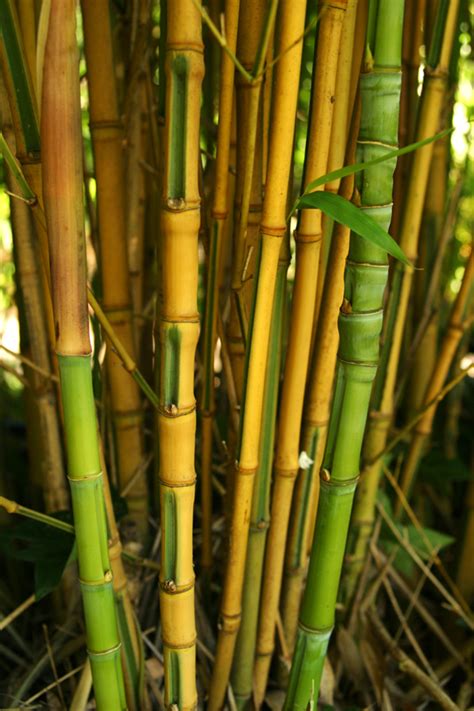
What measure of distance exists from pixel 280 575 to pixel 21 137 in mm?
448

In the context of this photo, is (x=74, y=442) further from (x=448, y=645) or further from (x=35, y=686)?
(x=448, y=645)

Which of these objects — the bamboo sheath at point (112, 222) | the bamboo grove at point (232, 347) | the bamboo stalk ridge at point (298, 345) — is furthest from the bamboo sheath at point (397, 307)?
the bamboo sheath at point (112, 222)

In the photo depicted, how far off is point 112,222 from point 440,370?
38cm

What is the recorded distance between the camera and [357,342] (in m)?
0.51

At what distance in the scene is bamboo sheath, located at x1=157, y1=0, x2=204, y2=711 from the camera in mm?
456

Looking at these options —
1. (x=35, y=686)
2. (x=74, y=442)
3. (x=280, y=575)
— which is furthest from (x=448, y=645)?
(x=74, y=442)

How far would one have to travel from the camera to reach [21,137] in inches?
20.7

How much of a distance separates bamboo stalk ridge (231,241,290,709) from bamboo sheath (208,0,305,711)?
35mm

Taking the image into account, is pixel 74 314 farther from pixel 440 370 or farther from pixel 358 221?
pixel 440 370

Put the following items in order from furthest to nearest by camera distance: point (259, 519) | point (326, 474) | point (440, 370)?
point (440, 370)
point (259, 519)
point (326, 474)

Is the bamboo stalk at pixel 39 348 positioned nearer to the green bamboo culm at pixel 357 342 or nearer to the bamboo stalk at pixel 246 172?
the bamboo stalk at pixel 246 172

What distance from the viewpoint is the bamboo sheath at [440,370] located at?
76cm

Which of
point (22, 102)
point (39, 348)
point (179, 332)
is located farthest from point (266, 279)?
point (39, 348)

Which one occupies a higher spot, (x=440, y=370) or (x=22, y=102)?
(x=22, y=102)
